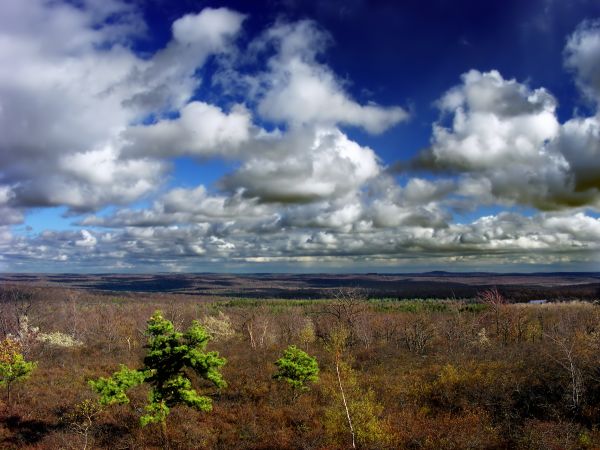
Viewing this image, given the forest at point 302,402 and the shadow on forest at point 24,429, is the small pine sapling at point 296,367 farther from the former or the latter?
the shadow on forest at point 24,429

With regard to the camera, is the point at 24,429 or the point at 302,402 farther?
the point at 302,402

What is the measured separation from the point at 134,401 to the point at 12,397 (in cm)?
1407

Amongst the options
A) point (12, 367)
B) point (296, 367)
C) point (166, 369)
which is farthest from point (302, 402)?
point (12, 367)

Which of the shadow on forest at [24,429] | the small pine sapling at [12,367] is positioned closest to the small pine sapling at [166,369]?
the shadow on forest at [24,429]

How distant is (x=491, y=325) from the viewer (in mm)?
100438

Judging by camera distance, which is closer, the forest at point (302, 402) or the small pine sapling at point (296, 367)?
the forest at point (302, 402)

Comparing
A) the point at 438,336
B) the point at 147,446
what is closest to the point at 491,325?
the point at 438,336

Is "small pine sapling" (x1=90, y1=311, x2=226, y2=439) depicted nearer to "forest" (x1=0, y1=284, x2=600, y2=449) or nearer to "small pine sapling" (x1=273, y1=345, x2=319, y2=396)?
"forest" (x1=0, y1=284, x2=600, y2=449)

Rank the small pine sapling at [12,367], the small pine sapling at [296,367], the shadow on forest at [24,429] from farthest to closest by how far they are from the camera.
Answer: the small pine sapling at [296,367] → the small pine sapling at [12,367] → the shadow on forest at [24,429]

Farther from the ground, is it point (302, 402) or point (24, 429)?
point (24, 429)

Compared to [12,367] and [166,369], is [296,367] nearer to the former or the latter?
[166,369]

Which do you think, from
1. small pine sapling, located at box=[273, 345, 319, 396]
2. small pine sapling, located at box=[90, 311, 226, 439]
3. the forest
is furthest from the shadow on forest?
small pine sapling, located at box=[273, 345, 319, 396]

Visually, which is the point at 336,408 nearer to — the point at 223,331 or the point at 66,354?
the point at 66,354

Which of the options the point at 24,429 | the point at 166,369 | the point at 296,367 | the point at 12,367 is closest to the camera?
the point at 166,369
